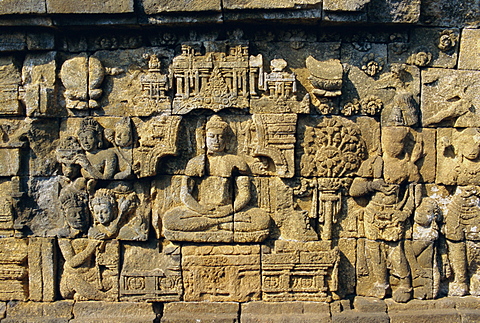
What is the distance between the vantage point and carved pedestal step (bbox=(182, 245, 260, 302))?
562cm

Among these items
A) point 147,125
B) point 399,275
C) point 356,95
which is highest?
point 356,95

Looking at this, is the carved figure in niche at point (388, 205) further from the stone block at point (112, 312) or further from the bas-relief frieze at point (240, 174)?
the stone block at point (112, 312)

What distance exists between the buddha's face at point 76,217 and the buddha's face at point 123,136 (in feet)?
3.31

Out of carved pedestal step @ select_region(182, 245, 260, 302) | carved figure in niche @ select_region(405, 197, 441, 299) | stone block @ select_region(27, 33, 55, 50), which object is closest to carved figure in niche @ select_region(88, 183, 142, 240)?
carved pedestal step @ select_region(182, 245, 260, 302)

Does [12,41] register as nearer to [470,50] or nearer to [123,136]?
[123,136]

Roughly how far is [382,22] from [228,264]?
355cm

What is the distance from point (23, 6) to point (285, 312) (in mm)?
4896


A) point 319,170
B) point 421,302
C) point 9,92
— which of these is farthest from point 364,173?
point 9,92

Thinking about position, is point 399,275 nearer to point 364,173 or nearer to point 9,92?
point 364,173

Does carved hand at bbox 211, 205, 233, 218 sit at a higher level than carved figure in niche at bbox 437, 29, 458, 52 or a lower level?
lower

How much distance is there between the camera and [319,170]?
557cm

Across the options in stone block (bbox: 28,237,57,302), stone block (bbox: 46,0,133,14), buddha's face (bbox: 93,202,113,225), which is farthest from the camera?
stone block (bbox: 28,237,57,302)

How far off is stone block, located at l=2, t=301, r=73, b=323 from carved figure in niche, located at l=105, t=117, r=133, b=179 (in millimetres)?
1855

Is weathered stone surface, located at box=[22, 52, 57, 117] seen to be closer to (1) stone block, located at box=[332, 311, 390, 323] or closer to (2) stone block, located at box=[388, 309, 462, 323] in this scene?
(1) stone block, located at box=[332, 311, 390, 323]
